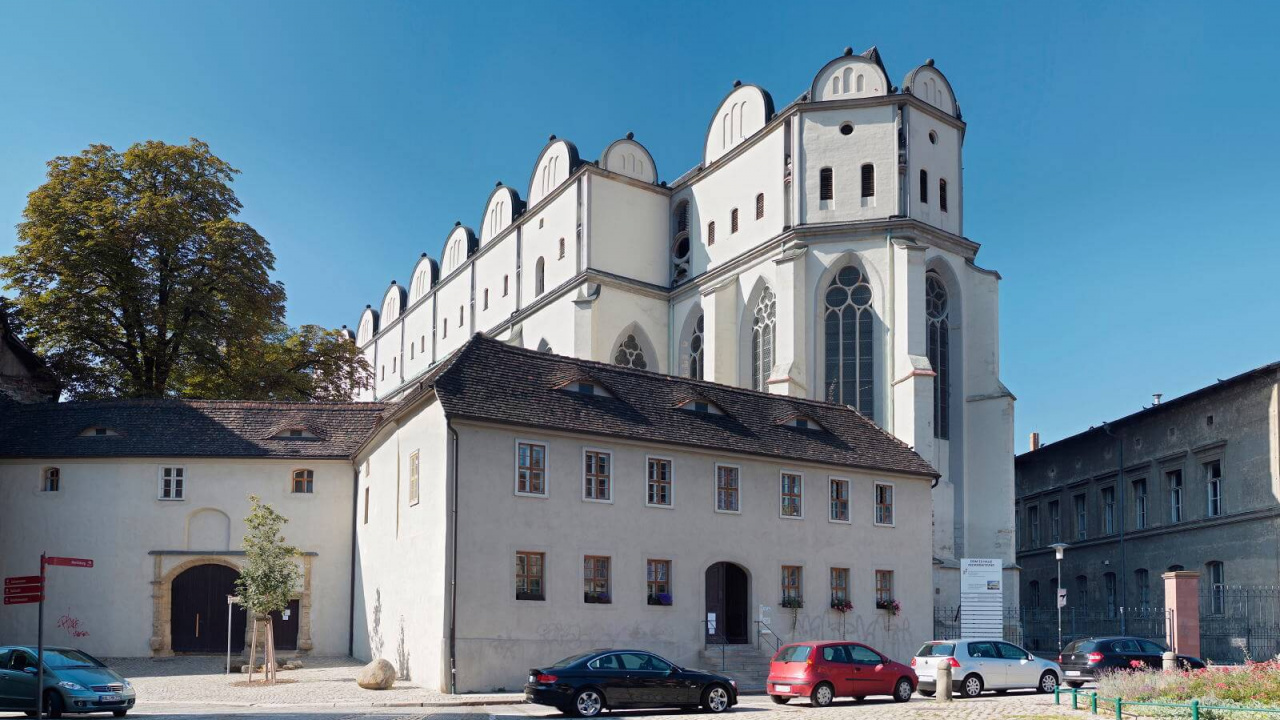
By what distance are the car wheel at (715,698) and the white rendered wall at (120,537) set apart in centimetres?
1574

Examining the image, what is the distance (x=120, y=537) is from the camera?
1358 inches

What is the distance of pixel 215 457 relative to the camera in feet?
115

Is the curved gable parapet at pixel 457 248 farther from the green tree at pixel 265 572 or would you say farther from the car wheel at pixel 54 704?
the car wheel at pixel 54 704

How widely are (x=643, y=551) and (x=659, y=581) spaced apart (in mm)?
907

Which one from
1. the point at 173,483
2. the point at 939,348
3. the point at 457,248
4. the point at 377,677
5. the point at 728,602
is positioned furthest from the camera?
the point at 457,248

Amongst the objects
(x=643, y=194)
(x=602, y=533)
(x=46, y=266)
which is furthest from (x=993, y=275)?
(x=46, y=266)

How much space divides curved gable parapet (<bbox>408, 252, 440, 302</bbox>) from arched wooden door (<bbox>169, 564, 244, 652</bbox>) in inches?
1837

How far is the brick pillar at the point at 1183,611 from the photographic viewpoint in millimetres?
30859

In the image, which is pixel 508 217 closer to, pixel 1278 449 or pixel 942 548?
pixel 942 548

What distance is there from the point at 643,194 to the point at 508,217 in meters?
12.3

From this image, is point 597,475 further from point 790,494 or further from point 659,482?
point 790,494

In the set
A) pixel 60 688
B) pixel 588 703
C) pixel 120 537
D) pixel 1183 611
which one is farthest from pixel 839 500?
pixel 60 688

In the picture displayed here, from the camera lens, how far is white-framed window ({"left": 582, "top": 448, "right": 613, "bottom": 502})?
29.3 meters

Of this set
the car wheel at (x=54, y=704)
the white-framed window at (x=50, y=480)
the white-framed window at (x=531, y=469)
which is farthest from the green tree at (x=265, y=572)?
the white-framed window at (x=50, y=480)
